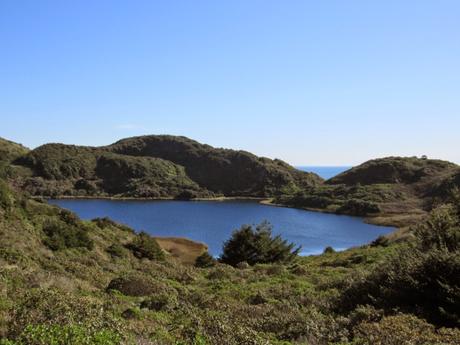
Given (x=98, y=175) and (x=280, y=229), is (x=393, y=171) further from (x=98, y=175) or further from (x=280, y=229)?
(x=98, y=175)

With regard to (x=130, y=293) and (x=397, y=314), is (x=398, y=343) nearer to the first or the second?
(x=397, y=314)

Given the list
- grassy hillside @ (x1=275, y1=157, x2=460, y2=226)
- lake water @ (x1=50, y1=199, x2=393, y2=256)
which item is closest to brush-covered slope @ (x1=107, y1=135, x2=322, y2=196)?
grassy hillside @ (x1=275, y1=157, x2=460, y2=226)

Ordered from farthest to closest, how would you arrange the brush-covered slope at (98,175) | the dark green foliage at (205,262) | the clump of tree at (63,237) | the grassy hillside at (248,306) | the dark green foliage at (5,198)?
the brush-covered slope at (98,175)
the dark green foliage at (205,262)
the dark green foliage at (5,198)
the clump of tree at (63,237)
the grassy hillside at (248,306)

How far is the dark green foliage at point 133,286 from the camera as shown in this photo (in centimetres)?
1331

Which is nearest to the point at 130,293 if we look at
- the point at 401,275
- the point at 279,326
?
the point at 279,326

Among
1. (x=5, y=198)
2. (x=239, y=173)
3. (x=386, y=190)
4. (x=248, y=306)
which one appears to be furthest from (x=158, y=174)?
(x=248, y=306)

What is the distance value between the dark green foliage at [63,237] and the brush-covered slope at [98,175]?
11285cm

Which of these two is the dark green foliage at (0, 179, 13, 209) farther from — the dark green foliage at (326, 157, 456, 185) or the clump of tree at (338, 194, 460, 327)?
the dark green foliage at (326, 157, 456, 185)

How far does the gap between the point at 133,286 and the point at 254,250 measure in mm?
18169

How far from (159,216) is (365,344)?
81352 millimetres

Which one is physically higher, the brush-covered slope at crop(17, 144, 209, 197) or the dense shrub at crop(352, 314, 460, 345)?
the brush-covered slope at crop(17, 144, 209, 197)

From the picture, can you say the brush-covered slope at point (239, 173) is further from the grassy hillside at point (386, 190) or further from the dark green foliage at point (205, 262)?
the dark green foliage at point (205, 262)

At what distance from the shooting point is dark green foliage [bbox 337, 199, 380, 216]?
356ft

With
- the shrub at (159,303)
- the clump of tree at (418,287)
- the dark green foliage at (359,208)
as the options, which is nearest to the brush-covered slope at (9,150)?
the dark green foliage at (359,208)
